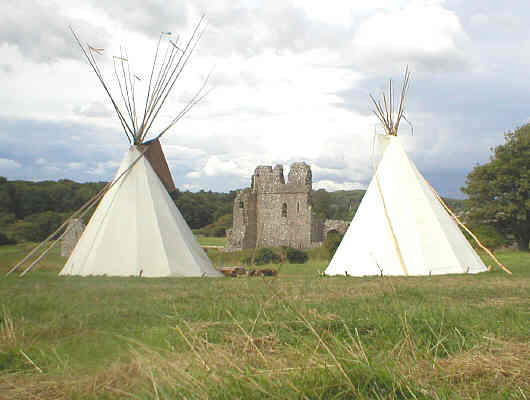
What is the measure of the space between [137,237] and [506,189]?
620 inches

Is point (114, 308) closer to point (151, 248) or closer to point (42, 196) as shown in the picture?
point (151, 248)

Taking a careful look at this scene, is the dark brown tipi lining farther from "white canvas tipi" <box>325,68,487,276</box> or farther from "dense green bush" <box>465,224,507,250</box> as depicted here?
"dense green bush" <box>465,224,507,250</box>

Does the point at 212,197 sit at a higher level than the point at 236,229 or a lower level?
higher

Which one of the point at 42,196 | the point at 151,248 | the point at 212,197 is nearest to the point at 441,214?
the point at 151,248

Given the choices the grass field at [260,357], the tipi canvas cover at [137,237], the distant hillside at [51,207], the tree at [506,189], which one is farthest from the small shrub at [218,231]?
the grass field at [260,357]

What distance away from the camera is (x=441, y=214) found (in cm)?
732

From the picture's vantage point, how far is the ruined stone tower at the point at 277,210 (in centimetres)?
2231

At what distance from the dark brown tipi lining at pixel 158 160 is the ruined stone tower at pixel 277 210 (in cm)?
1407

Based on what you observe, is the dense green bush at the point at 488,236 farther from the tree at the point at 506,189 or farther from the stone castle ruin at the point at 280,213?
the stone castle ruin at the point at 280,213

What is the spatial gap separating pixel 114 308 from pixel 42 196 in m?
20.5

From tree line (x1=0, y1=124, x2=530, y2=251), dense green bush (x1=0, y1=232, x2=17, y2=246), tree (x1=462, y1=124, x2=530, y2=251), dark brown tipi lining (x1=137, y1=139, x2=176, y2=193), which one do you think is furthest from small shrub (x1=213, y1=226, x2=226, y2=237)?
dark brown tipi lining (x1=137, y1=139, x2=176, y2=193)

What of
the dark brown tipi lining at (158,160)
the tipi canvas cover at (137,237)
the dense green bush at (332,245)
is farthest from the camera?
the dense green bush at (332,245)

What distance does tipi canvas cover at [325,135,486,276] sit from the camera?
6.79 m

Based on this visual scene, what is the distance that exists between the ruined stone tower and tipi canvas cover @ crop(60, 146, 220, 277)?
14.8 metres
